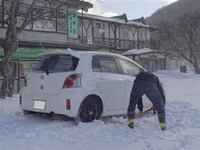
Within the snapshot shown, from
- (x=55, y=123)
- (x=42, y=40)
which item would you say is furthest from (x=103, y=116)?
(x=42, y=40)

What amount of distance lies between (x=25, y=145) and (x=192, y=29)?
1684 inches

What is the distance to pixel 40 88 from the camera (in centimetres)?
957

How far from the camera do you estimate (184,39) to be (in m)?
48.3

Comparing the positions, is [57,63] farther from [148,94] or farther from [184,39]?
[184,39]

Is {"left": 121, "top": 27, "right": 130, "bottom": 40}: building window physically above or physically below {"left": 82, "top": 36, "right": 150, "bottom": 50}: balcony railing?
above

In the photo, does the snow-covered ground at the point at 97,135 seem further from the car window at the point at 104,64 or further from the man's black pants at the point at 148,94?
the car window at the point at 104,64

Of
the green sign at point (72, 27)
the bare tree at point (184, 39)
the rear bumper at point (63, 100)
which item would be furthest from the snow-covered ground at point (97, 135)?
the bare tree at point (184, 39)

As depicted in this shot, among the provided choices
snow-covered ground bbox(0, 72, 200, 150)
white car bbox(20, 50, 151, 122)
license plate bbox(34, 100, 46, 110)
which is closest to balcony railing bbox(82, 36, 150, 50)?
white car bbox(20, 50, 151, 122)

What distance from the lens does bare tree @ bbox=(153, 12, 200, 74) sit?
4766cm

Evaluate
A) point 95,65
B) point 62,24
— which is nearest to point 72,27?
point 62,24

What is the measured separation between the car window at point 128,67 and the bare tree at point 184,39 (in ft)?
122

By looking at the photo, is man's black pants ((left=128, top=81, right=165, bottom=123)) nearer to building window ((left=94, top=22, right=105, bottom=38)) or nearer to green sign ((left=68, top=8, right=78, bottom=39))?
green sign ((left=68, top=8, right=78, bottom=39))

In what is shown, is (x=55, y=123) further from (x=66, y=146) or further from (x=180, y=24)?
(x=180, y=24)

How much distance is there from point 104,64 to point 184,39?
39.5m
